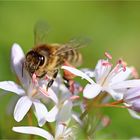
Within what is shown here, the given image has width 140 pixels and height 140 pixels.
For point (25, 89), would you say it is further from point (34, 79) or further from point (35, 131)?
point (35, 131)

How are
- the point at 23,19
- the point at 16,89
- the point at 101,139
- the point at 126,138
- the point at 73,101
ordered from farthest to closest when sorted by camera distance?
the point at 23,19 → the point at 126,138 → the point at 101,139 → the point at 73,101 → the point at 16,89

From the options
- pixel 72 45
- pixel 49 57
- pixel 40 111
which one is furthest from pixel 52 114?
pixel 72 45

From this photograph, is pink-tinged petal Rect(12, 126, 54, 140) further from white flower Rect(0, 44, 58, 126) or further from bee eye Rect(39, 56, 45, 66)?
bee eye Rect(39, 56, 45, 66)

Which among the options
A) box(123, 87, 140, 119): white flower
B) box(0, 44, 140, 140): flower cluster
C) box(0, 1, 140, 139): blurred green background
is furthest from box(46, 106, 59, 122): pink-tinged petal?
box(0, 1, 140, 139): blurred green background

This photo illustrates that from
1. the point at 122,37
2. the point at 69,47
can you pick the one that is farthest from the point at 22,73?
the point at 122,37

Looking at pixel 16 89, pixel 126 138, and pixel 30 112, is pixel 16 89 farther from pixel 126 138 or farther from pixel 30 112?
pixel 126 138

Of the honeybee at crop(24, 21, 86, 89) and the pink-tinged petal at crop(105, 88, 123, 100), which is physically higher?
the honeybee at crop(24, 21, 86, 89)

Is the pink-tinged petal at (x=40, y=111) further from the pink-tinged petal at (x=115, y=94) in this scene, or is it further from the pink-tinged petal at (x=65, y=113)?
the pink-tinged petal at (x=115, y=94)
